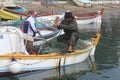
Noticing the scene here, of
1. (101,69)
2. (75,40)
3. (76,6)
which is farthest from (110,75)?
(76,6)

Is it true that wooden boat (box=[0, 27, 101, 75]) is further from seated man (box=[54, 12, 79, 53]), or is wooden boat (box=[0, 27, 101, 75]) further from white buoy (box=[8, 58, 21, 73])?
seated man (box=[54, 12, 79, 53])

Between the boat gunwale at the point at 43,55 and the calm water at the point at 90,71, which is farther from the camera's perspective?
the calm water at the point at 90,71

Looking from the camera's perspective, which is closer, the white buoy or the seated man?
the white buoy

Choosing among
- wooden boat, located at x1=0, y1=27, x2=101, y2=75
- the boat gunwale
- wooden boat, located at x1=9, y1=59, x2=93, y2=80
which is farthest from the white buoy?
wooden boat, located at x1=9, y1=59, x2=93, y2=80

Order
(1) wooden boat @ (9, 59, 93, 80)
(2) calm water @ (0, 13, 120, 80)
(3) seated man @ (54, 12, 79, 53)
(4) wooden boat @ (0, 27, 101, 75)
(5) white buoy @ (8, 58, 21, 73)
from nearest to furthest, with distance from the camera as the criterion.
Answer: (5) white buoy @ (8, 58, 21, 73)
(4) wooden boat @ (0, 27, 101, 75)
(1) wooden boat @ (9, 59, 93, 80)
(2) calm water @ (0, 13, 120, 80)
(3) seated man @ (54, 12, 79, 53)

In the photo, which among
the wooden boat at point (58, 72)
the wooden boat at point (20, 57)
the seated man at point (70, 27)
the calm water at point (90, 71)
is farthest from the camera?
the seated man at point (70, 27)

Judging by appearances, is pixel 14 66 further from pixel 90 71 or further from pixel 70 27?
pixel 90 71

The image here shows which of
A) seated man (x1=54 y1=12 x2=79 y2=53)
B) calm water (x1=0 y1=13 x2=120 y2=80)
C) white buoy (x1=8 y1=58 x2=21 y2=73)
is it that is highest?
seated man (x1=54 y1=12 x2=79 y2=53)

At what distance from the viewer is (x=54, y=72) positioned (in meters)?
17.2

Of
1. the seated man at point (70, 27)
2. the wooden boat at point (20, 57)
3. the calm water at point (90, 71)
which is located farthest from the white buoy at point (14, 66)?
the seated man at point (70, 27)

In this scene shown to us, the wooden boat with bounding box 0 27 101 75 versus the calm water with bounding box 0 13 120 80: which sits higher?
the wooden boat with bounding box 0 27 101 75

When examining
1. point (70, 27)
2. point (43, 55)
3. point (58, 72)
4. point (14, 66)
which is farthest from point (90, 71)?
point (14, 66)

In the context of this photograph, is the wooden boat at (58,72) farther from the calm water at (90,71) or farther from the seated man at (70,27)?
the seated man at (70,27)

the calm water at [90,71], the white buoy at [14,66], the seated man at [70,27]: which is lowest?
the calm water at [90,71]
